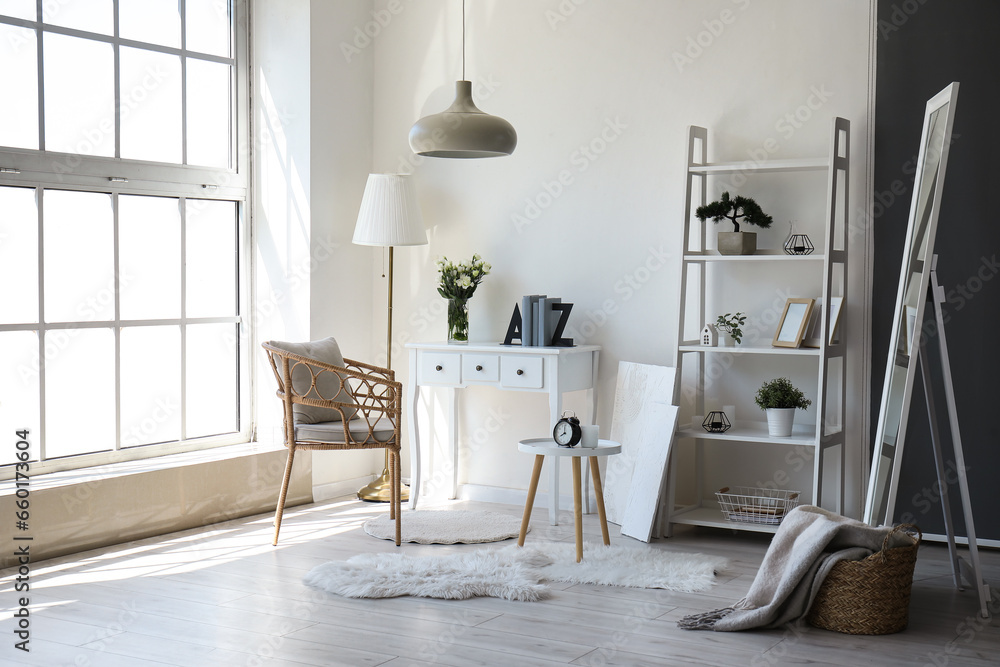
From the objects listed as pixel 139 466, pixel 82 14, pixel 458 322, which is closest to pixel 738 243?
pixel 458 322

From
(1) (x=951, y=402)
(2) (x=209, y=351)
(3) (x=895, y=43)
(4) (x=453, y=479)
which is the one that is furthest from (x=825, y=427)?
(2) (x=209, y=351)

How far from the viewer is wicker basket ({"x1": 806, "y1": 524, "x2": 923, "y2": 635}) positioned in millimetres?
3115

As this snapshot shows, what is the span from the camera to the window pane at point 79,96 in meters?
4.37

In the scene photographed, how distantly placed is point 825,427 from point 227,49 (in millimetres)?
3538

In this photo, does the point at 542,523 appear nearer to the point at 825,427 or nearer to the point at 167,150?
the point at 825,427

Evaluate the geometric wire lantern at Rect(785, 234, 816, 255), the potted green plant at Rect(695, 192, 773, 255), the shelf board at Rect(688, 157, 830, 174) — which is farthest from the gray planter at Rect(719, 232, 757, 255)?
the shelf board at Rect(688, 157, 830, 174)

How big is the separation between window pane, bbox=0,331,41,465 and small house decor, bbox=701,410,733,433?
9.64 ft

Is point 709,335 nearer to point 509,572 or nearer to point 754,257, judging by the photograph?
point 754,257

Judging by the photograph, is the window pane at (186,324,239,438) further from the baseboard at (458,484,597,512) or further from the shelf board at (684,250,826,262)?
the shelf board at (684,250,826,262)

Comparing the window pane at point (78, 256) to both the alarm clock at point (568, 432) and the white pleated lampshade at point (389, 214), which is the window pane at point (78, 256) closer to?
the white pleated lampshade at point (389, 214)

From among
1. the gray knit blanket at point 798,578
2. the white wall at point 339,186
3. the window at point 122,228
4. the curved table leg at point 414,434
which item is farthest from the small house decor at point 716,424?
the window at point 122,228

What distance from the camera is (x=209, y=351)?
516cm

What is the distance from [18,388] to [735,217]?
320cm

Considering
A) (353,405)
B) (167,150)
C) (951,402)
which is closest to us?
(951,402)
